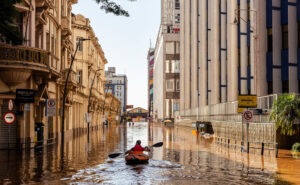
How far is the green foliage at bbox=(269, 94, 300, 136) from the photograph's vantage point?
25391 millimetres

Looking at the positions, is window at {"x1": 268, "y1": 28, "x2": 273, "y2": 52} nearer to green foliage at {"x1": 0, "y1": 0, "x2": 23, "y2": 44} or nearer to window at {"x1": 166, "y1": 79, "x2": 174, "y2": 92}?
green foliage at {"x1": 0, "y1": 0, "x2": 23, "y2": 44}

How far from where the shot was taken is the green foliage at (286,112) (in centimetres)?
2539

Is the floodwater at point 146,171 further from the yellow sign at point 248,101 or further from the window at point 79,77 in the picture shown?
the window at point 79,77

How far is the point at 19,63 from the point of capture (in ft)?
85.5

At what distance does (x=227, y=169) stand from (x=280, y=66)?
22.2 meters

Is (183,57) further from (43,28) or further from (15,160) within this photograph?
(15,160)

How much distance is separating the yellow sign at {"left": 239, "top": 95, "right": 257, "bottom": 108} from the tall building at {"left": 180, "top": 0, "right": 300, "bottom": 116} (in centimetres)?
→ 260

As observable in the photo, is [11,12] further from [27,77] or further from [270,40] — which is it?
[270,40]

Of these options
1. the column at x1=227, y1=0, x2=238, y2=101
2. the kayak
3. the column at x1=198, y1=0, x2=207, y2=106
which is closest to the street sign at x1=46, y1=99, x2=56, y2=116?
the kayak

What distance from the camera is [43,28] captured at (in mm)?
32094

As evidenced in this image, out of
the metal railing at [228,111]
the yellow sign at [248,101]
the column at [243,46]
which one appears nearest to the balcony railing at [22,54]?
the yellow sign at [248,101]

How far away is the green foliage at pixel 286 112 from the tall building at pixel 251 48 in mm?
4546

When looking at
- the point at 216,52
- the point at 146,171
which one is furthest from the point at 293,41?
the point at 146,171

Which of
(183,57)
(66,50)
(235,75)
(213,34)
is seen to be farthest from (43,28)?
(183,57)
